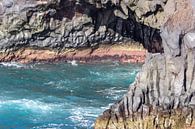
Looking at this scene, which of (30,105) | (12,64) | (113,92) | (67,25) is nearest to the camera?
(30,105)

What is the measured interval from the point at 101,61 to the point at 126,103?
2595 cm

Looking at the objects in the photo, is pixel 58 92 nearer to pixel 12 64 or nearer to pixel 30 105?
pixel 30 105

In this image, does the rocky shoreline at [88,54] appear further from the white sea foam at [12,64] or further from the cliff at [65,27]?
the white sea foam at [12,64]

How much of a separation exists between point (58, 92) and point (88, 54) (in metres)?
14.3

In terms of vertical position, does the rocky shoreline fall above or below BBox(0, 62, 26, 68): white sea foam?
above

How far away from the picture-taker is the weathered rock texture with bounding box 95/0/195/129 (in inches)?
1905

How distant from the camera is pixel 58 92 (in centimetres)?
6266

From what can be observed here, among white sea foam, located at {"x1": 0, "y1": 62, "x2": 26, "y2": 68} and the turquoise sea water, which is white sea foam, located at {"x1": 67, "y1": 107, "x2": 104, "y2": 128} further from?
white sea foam, located at {"x1": 0, "y1": 62, "x2": 26, "y2": 68}

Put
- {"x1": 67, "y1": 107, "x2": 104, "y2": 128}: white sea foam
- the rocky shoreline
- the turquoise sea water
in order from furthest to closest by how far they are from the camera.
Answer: the rocky shoreline < the turquoise sea water < {"x1": 67, "y1": 107, "x2": 104, "y2": 128}: white sea foam

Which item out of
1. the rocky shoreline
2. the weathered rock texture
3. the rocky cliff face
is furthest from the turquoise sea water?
the weathered rock texture

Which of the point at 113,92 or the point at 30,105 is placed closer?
the point at 30,105

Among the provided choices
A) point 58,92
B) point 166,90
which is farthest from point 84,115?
point 58,92

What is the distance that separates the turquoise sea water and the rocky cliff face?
3159mm

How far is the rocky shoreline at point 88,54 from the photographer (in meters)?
74.0
